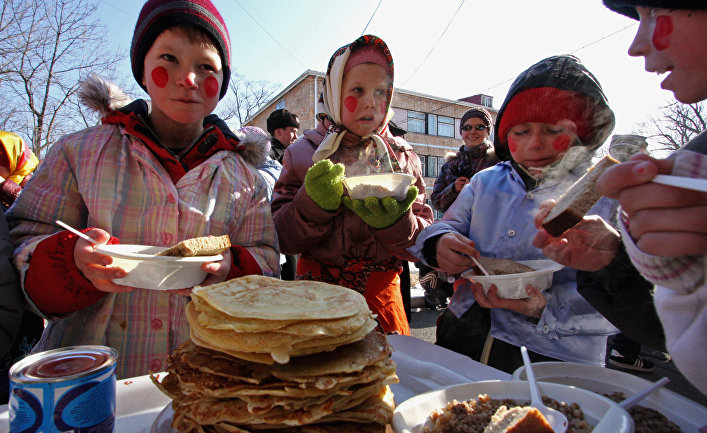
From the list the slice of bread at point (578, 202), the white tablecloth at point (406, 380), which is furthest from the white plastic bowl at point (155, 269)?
the slice of bread at point (578, 202)

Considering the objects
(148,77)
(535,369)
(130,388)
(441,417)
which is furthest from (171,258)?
(535,369)

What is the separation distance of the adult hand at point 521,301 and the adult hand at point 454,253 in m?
0.14

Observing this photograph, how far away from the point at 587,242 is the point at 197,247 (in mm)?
1323

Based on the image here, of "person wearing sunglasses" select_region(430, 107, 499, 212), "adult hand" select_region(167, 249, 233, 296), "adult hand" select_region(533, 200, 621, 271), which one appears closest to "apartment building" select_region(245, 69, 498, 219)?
"person wearing sunglasses" select_region(430, 107, 499, 212)

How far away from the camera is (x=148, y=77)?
1.67 m

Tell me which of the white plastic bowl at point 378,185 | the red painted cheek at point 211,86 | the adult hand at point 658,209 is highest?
the red painted cheek at point 211,86

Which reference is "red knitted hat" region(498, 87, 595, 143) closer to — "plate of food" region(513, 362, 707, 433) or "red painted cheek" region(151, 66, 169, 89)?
"plate of food" region(513, 362, 707, 433)

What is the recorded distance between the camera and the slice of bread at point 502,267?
1529 mm

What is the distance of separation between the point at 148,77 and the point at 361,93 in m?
1.07

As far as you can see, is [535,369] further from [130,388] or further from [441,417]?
[130,388]

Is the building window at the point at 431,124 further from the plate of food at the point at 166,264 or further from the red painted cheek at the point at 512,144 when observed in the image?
the plate of food at the point at 166,264

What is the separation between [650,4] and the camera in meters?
0.83

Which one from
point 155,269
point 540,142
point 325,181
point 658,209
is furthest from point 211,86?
point 658,209

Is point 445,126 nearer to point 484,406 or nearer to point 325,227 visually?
point 325,227
